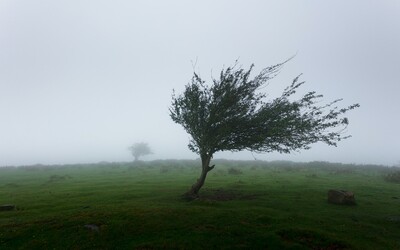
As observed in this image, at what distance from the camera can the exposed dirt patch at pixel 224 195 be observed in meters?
39.3

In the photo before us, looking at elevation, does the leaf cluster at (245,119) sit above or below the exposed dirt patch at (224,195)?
above

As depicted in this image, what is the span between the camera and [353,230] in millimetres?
26016

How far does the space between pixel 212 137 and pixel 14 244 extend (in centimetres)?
2328

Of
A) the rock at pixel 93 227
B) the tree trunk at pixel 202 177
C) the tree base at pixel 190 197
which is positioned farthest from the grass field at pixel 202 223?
the tree trunk at pixel 202 177

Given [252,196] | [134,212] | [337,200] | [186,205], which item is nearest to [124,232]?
[134,212]

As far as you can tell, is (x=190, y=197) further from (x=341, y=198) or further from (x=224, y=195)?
(x=341, y=198)

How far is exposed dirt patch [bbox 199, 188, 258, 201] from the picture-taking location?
129 feet

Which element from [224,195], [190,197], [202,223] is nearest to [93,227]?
[202,223]

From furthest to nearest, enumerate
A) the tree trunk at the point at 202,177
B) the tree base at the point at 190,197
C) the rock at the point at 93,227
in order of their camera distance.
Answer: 1. the tree trunk at the point at 202,177
2. the tree base at the point at 190,197
3. the rock at the point at 93,227

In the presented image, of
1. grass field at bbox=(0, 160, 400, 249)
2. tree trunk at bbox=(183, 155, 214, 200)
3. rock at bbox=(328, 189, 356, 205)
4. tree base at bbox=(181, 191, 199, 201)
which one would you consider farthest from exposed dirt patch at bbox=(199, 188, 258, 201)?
rock at bbox=(328, 189, 356, 205)

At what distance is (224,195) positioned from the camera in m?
41.7

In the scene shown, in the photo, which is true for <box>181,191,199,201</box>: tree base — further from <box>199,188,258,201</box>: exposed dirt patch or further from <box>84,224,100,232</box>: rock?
<box>84,224,100,232</box>: rock

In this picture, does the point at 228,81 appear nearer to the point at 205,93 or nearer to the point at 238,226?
the point at 205,93

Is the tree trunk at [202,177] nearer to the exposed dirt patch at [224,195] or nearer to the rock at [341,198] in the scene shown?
the exposed dirt patch at [224,195]
